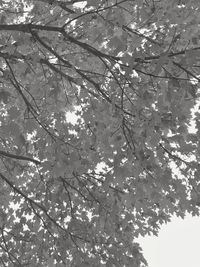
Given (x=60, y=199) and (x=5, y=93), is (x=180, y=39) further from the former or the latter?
(x=60, y=199)

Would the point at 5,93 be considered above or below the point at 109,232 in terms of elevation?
above

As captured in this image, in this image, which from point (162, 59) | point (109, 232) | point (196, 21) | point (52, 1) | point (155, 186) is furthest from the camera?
point (109, 232)

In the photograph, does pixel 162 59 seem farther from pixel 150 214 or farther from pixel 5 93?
pixel 150 214

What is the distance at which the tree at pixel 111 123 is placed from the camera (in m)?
3.25

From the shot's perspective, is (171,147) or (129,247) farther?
(129,247)

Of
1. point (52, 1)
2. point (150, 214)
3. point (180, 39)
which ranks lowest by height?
point (150, 214)

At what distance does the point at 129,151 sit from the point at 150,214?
1.90m

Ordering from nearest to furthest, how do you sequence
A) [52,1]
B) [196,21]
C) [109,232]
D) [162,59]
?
1. [162,59]
2. [196,21]
3. [52,1]
4. [109,232]

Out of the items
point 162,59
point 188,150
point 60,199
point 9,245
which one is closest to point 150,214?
point 60,199

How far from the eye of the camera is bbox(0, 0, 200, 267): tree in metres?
3.25

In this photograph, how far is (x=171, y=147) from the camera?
3.90 metres

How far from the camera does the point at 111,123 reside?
4039 mm

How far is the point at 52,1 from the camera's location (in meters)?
3.48

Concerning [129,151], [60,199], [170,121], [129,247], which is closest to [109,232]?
[129,247]
